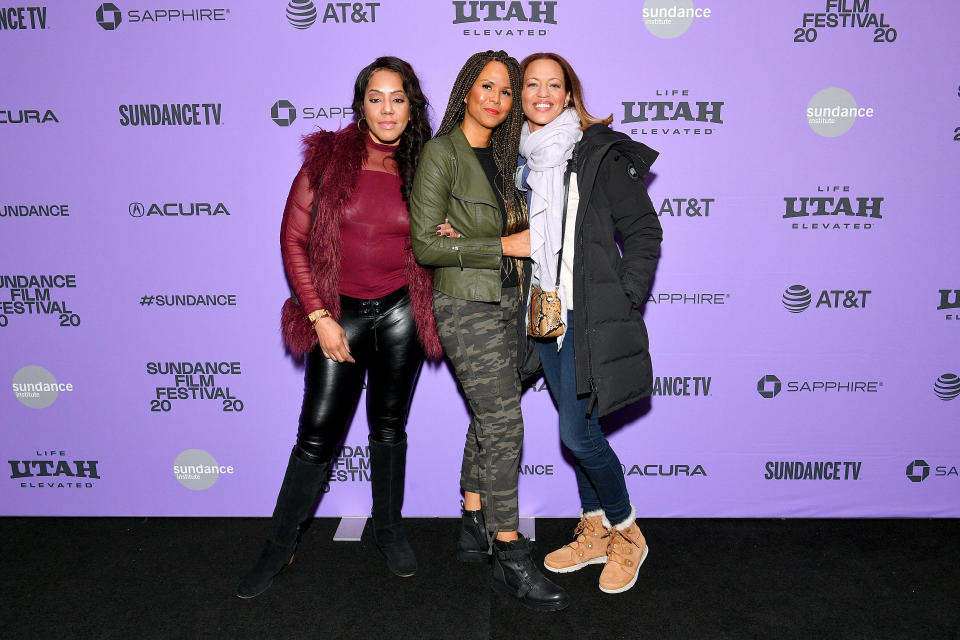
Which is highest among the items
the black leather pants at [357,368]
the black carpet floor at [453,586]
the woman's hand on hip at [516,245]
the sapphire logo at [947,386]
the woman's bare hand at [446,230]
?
the woman's bare hand at [446,230]

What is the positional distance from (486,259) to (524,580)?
3.92 feet

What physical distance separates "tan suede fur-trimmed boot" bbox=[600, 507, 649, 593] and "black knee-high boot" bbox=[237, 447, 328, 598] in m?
1.15

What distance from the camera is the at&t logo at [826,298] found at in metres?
2.82

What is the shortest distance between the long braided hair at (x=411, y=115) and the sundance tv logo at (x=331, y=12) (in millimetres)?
422

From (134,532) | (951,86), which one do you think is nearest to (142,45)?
(134,532)

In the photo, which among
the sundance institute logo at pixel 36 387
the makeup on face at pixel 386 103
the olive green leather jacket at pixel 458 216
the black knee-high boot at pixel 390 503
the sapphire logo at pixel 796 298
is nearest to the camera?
the olive green leather jacket at pixel 458 216

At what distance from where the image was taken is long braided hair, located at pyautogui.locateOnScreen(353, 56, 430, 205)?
2264mm

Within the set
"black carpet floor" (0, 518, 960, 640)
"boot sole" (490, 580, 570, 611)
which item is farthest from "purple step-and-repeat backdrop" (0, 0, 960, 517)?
"boot sole" (490, 580, 570, 611)

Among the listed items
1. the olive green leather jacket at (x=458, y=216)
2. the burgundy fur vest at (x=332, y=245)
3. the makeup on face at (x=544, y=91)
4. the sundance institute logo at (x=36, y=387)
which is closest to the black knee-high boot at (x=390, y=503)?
the burgundy fur vest at (x=332, y=245)

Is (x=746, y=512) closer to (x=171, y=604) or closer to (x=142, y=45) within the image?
(x=171, y=604)

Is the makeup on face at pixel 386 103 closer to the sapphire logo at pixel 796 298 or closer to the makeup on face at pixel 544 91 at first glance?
the makeup on face at pixel 544 91

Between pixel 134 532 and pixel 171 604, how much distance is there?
65 cm

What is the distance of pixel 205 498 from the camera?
10.00 feet

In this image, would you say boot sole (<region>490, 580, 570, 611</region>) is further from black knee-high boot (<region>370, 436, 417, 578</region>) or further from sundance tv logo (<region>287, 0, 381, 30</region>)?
sundance tv logo (<region>287, 0, 381, 30</region>)
